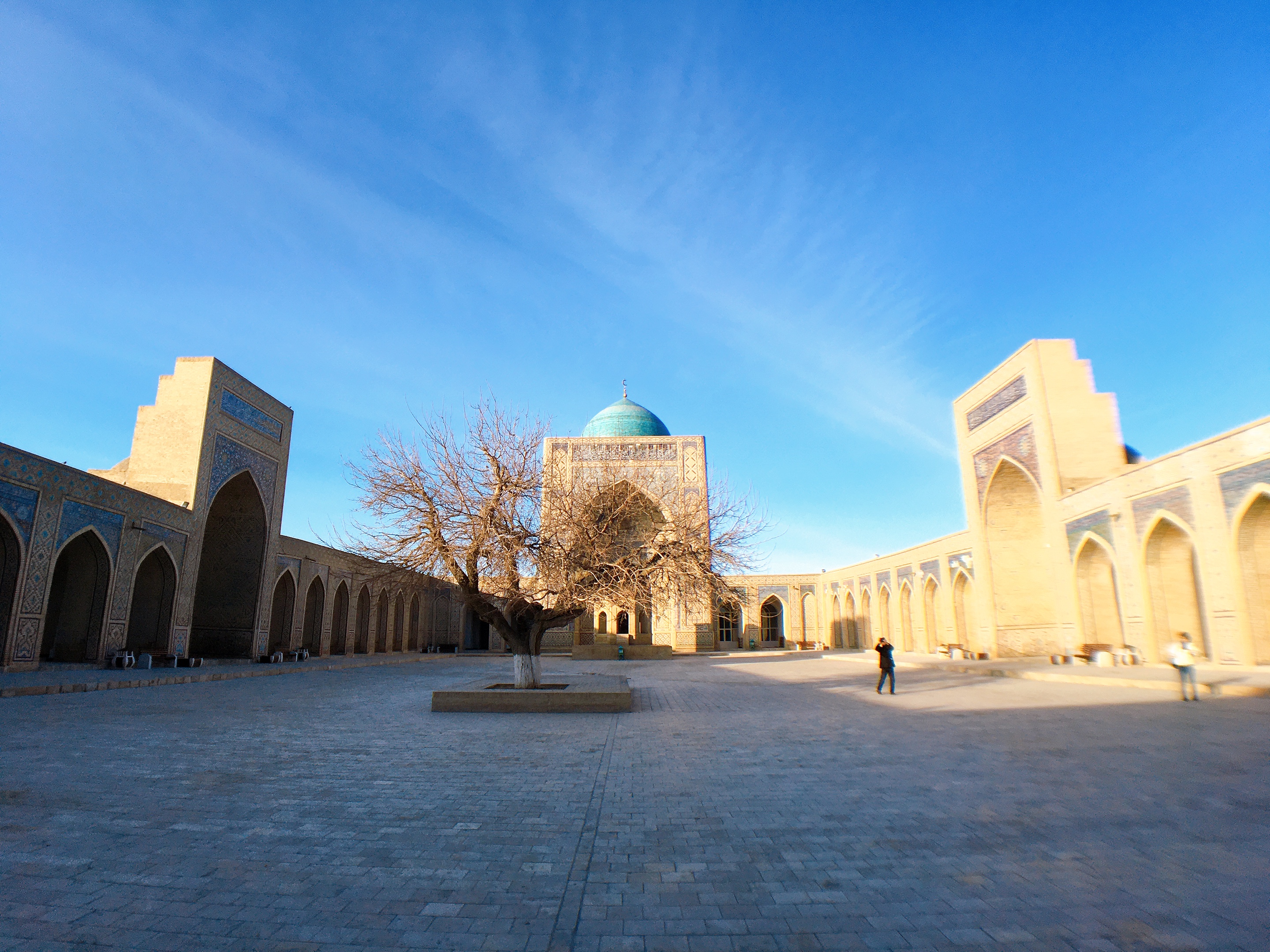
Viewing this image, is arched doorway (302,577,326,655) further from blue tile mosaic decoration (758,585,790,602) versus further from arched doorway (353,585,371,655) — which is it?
blue tile mosaic decoration (758,585,790,602)

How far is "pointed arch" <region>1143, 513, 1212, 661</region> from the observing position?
14.5 m

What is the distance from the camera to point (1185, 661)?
896 centimetres

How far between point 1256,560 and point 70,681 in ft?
63.0

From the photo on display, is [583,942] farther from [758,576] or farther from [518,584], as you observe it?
[758,576]

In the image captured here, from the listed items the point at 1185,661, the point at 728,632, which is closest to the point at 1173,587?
the point at 1185,661

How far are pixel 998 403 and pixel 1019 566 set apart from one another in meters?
4.49

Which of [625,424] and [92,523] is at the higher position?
[625,424]

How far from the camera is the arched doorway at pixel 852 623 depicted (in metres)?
30.1

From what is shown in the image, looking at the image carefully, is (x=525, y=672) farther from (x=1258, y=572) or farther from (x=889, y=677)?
(x=1258, y=572)

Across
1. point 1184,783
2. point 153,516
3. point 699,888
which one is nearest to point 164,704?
point 153,516

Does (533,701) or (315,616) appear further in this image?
(315,616)

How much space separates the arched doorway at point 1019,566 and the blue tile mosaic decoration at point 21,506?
68.7 feet

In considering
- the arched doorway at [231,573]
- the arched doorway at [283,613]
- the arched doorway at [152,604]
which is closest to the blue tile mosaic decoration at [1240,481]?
the arched doorway at [152,604]

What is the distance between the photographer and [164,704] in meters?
8.73
